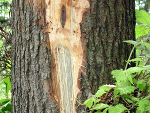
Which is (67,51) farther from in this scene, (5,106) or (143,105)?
(5,106)

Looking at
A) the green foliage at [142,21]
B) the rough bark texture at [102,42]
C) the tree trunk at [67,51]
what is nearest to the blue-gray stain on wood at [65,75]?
the tree trunk at [67,51]

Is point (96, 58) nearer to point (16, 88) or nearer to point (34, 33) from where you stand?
point (34, 33)

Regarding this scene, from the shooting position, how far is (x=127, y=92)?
135 cm

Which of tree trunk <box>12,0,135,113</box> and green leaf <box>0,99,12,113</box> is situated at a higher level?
tree trunk <box>12,0,135,113</box>

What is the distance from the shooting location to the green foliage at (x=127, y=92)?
51.4 inches

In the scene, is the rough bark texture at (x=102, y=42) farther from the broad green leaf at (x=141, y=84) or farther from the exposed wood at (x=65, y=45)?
the broad green leaf at (x=141, y=84)

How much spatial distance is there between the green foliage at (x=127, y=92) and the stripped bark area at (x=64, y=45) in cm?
28

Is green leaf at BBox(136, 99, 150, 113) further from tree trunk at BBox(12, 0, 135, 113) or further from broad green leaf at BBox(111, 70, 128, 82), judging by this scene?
tree trunk at BBox(12, 0, 135, 113)

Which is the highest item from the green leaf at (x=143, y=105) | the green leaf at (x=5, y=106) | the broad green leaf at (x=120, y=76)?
the broad green leaf at (x=120, y=76)

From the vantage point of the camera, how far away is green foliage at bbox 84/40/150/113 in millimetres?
1307

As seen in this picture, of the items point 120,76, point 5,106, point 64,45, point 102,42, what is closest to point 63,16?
point 64,45

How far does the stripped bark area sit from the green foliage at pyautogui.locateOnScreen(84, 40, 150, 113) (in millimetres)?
280

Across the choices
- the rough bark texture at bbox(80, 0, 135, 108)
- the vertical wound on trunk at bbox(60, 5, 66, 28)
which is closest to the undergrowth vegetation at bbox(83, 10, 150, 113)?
the rough bark texture at bbox(80, 0, 135, 108)

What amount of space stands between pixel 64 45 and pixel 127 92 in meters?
0.67
